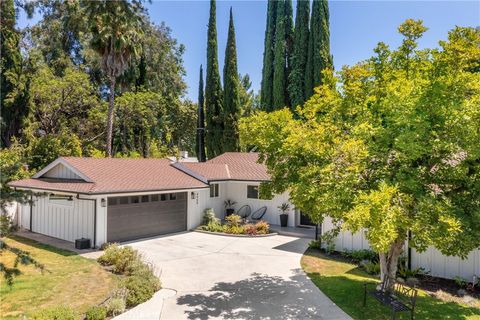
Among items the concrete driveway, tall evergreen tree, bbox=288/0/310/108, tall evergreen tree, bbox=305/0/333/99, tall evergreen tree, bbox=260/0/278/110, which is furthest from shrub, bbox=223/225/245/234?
tall evergreen tree, bbox=260/0/278/110

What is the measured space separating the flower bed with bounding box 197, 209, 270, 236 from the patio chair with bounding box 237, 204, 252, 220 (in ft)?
4.83

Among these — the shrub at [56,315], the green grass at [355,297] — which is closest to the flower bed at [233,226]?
the green grass at [355,297]

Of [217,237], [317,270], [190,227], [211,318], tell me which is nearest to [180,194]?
[190,227]

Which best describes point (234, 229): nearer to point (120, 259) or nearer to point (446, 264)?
point (120, 259)

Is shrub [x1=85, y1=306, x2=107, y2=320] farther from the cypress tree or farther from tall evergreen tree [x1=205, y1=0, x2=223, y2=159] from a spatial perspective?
tall evergreen tree [x1=205, y1=0, x2=223, y2=159]

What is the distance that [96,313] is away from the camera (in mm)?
8148

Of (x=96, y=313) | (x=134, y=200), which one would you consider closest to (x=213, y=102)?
(x=134, y=200)

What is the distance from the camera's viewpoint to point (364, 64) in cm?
1023

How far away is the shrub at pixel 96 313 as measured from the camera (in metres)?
8.09

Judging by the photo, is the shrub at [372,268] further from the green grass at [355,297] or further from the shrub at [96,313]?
the shrub at [96,313]

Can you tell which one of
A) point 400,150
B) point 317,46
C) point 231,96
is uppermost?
point 317,46

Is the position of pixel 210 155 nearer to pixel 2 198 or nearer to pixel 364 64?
pixel 364 64

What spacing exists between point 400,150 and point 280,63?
3396 cm

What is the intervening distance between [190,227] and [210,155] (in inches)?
901
